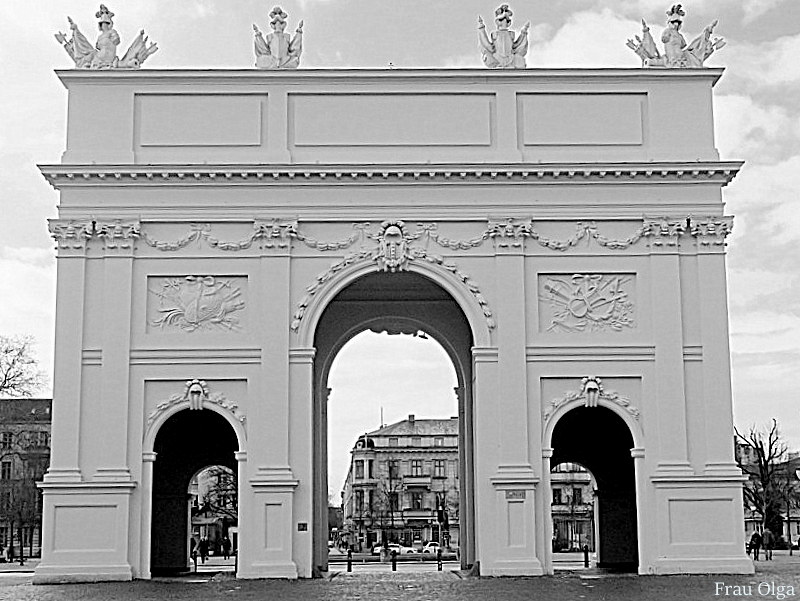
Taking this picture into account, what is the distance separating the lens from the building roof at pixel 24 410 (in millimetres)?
88062

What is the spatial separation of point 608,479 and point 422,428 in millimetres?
89749

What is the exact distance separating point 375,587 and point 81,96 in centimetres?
1389

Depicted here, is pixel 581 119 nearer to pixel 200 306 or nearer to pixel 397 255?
pixel 397 255

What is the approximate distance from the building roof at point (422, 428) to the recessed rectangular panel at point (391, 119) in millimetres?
94249

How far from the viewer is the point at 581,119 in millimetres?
33250

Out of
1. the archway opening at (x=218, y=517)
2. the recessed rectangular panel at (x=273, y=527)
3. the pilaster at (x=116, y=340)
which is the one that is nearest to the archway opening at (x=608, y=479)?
the recessed rectangular panel at (x=273, y=527)

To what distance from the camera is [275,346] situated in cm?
3216

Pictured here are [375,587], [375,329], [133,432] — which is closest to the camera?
[375,587]

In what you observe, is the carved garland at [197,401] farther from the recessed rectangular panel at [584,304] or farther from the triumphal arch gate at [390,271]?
the recessed rectangular panel at [584,304]

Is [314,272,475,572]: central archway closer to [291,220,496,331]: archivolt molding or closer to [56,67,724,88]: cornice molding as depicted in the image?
[291,220,496,331]: archivolt molding

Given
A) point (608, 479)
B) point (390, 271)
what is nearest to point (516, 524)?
point (390, 271)

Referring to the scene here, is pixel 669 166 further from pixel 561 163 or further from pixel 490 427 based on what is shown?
pixel 490 427

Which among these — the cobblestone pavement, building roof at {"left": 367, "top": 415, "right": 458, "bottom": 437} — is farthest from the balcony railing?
the cobblestone pavement

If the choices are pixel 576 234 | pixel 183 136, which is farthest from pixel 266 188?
pixel 576 234
